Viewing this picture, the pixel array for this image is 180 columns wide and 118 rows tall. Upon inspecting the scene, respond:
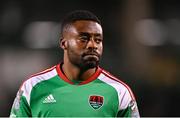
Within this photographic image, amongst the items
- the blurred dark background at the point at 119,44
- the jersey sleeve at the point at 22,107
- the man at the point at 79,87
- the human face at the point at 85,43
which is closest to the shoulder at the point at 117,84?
the man at the point at 79,87

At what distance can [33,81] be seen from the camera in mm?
2658

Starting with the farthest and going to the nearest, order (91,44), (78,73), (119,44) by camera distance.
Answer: (119,44), (78,73), (91,44)

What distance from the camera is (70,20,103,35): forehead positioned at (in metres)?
2.59

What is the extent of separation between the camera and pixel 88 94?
263 centimetres

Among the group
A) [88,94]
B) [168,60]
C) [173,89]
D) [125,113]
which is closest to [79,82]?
[88,94]

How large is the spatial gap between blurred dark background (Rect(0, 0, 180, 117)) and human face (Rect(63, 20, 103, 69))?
2800 millimetres

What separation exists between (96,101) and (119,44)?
436 centimetres

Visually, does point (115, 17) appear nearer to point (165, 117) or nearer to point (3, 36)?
point (3, 36)

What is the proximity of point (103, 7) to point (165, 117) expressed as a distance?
2.89 meters

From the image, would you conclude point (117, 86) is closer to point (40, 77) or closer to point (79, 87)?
point (79, 87)

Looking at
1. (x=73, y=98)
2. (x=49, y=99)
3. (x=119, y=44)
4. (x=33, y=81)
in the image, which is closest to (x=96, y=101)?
(x=73, y=98)

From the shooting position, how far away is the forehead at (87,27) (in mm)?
2586

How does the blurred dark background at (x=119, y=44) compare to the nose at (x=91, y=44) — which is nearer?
the nose at (x=91, y=44)

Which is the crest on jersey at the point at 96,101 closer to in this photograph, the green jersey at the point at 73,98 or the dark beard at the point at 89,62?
the green jersey at the point at 73,98
